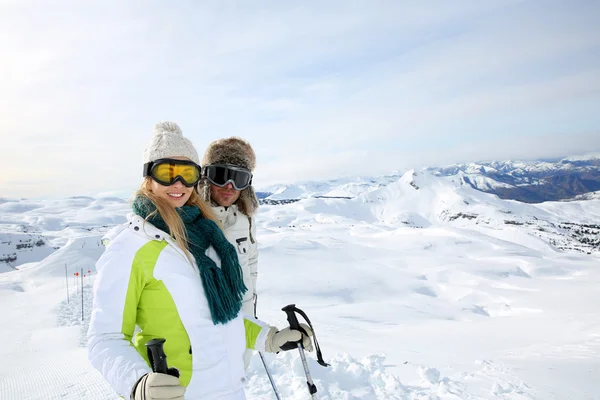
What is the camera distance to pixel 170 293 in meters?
1.68

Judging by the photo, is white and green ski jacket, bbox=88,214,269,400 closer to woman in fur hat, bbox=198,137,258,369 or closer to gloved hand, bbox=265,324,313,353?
gloved hand, bbox=265,324,313,353

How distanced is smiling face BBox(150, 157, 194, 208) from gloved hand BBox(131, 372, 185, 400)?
901mm

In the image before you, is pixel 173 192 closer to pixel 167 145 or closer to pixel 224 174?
pixel 167 145

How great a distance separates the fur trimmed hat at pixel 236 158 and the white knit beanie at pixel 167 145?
3.16ft

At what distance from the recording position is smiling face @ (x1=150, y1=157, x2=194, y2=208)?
1.91 m

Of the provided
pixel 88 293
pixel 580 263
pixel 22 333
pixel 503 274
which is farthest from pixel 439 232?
pixel 22 333

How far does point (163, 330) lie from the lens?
5.53ft

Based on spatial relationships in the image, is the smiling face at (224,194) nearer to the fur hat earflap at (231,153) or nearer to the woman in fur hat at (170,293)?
the fur hat earflap at (231,153)

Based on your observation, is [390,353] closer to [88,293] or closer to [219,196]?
[219,196]

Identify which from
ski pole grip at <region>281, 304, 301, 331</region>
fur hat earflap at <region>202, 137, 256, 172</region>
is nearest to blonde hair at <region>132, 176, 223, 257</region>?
ski pole grip at <region>281, 304, 301, 331</region>

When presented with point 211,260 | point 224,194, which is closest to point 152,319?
point 211,260

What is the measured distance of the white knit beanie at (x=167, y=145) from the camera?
1.95m


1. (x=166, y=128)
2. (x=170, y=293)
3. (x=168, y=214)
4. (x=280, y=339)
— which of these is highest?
(x=166, y=128)

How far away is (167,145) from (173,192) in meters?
0.28
